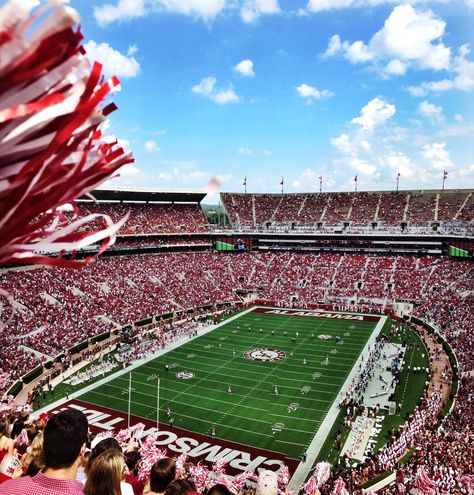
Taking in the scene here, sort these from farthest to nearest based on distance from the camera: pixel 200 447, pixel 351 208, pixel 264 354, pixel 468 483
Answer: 1. pixel 351 208
2. pixel 264 354
3. pixel 200 447
4. pixel 468 483

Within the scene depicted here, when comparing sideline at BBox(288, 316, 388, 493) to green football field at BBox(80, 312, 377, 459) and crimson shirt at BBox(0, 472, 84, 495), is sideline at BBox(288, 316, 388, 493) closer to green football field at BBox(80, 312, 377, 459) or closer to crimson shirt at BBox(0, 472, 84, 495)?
green football field at BBox(80, 312, 377, 459)

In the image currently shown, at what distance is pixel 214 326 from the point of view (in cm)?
3762

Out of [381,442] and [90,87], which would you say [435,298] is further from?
[90,87]

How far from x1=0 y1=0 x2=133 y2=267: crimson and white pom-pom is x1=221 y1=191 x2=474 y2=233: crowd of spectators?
5481cm

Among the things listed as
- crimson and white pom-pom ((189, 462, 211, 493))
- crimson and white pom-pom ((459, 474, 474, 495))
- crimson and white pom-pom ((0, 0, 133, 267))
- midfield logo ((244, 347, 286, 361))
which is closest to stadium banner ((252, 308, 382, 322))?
midfield logo ((244, 347, 286, 361))

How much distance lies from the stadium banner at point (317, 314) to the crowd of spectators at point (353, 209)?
17.7 meters

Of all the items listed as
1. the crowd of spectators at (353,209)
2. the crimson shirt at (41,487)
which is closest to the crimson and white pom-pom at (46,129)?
the crimson shirt at (41,487)

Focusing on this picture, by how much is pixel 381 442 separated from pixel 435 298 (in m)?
24.7

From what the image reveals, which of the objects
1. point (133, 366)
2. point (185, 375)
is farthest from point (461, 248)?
point (133, 366)

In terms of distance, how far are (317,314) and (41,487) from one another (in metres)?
41.0

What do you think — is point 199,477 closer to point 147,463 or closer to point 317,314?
point 147,463

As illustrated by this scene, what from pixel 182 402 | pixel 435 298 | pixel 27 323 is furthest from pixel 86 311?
pixel 435 298

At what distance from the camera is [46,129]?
145 cm

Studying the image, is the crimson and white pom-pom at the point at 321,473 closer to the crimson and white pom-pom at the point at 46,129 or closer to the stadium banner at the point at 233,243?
the crimson and white pom-pom at the point at 46,129
